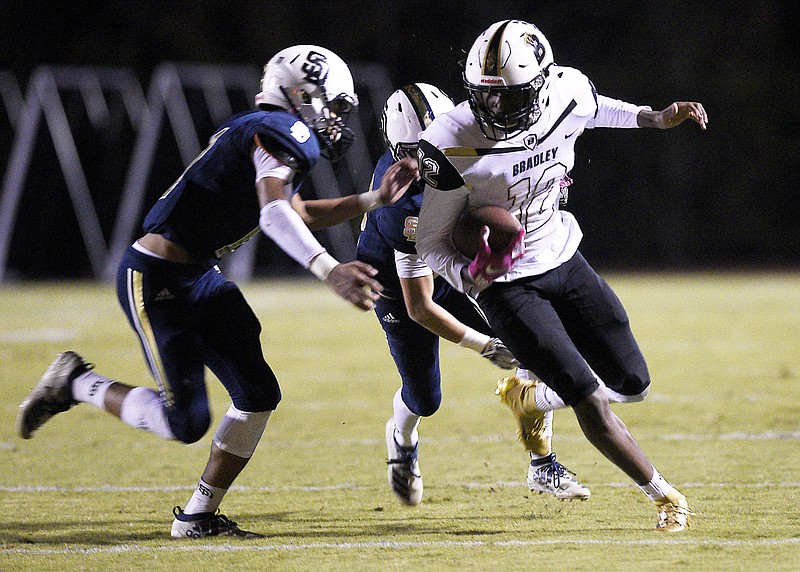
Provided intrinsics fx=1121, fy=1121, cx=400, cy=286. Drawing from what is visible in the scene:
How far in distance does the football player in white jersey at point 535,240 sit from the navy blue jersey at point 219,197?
515 millimetres

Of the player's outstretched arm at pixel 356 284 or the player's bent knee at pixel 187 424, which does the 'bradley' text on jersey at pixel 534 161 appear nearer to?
the player's outstretched arm at pixel 356 284

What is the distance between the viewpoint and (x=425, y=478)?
199 inches

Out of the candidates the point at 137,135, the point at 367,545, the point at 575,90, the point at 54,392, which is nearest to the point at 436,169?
the point at 575,90

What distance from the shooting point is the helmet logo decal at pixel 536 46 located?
12.8 ft

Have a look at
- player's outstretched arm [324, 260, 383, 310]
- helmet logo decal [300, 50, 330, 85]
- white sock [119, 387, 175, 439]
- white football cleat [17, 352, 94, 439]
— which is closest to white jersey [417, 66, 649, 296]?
helmet logo decal [300, 50, 330, 85]

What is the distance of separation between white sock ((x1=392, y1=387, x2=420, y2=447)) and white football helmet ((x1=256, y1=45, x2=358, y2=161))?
132cm

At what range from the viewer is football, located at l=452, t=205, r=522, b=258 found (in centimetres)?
384

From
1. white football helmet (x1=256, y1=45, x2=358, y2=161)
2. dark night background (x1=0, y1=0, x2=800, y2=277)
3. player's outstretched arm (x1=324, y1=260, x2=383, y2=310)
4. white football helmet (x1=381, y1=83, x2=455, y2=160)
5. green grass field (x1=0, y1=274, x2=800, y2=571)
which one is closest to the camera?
player's outstretched arm (x1=324, y1=260, x2=383, y2=310)

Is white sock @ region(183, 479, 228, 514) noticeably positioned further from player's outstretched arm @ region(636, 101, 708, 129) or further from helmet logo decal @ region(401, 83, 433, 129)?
player's outstretched arm @ region(636, 101, 708, 129)

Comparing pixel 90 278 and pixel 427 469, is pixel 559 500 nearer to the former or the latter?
pixel 427 469

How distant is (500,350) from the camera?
4395mm

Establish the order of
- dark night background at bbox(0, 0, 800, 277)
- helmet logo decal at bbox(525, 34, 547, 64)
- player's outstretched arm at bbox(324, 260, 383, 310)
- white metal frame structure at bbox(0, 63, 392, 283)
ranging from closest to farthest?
player's outstretched arm at bbox(324, 260, 383, 310) < helmet logo decal at bbox(525, 34, 547, 64) < white metal frame structure at bbox(0, 63, 392, 283) < dark night background at bbox(0, 0, 800, 277)

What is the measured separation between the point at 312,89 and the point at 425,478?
193cm

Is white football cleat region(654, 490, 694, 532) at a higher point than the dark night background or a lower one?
higher
